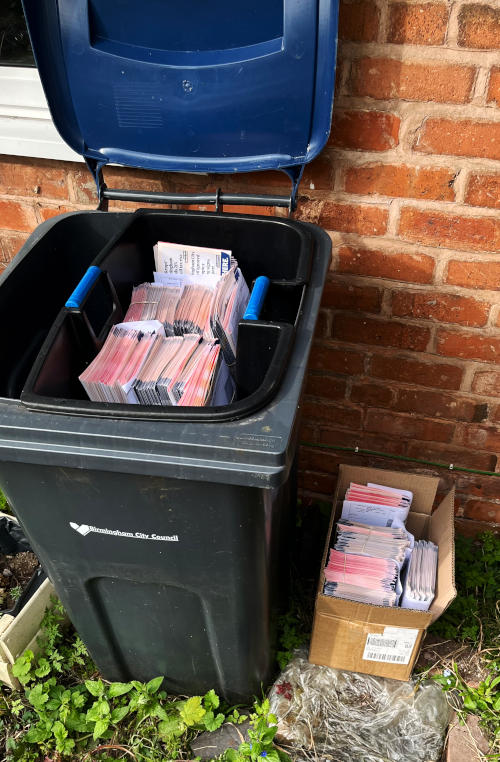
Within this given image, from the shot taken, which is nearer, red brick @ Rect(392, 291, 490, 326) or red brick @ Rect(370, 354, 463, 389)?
red brick @ Rect(392, 291, 490, 326)

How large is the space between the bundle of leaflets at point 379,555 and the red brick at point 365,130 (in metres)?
0.97

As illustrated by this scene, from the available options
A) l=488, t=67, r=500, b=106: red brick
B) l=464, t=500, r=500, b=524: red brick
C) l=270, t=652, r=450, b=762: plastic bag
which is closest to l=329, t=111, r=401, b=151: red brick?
l=488, t=67, r=500, b=106: red brick

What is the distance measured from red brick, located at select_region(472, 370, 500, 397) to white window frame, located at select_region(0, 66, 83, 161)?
4.56 ft

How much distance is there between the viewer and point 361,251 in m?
1.75

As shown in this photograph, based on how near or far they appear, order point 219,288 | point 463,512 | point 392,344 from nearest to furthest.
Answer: point 219,288
point 392,344
point 463,512

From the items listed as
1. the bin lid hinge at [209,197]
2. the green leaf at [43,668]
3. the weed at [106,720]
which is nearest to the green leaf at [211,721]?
the weed at [106,720]

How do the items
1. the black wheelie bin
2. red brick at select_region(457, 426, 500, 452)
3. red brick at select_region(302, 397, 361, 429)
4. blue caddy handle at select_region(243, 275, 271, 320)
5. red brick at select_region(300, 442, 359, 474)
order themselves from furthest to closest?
red brick at select_region(300, 442, 359, 474)
red brick at select_region(302, 397, 361, 429)
red brick at select_region(457, 426, 500, 452)
blue caddy handle at select_region(243, 275, 271, 320)
the black wheelie bin

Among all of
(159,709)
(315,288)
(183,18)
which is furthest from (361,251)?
(159,709)

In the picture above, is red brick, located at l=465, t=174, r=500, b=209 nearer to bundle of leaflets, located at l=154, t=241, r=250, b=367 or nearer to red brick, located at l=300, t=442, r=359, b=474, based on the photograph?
bundle of leaflets, located at l=154, t=241, r=250, b=367

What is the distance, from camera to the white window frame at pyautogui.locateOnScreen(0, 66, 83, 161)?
180cm

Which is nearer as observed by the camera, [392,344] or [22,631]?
[22,631]

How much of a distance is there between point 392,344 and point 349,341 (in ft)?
0.45

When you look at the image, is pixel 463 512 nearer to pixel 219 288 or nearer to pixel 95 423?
pixel 219 288

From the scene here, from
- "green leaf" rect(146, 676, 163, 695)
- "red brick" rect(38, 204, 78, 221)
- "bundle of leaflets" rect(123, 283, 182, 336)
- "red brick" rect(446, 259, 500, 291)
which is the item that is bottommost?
"green leaf" rect(146, 676, 163, 695)
